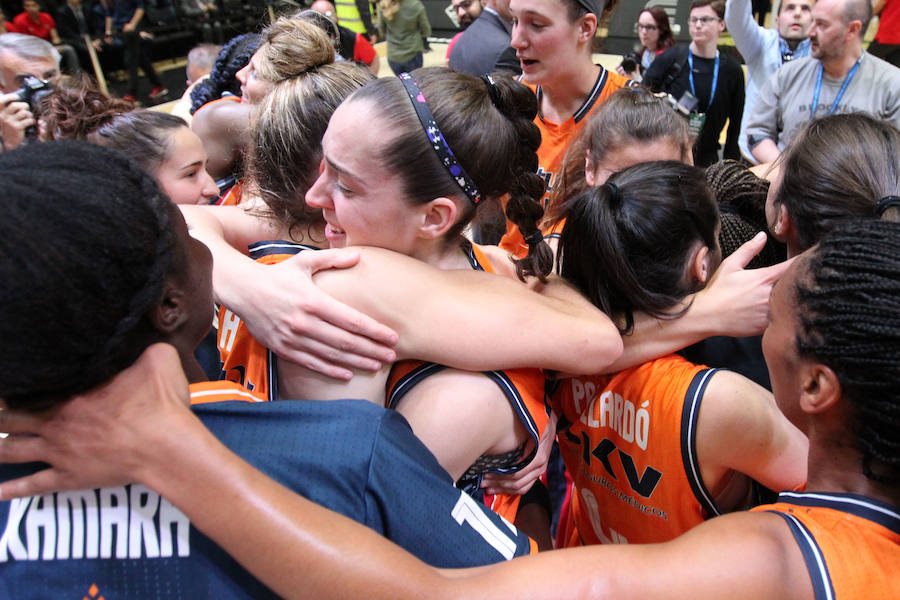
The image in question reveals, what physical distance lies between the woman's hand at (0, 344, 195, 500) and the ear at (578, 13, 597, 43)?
227cm

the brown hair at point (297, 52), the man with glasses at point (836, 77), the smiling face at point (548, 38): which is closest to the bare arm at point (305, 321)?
the brown hair at point (297, 52)

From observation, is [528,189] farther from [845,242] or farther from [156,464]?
[156,464]

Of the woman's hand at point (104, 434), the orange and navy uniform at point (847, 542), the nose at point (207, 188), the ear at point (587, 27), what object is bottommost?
the nose at point (207, 188)

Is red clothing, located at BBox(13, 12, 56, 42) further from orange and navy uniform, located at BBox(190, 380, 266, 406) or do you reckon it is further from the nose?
orange and navy uniform, located at BBox(190, 380, 266, 406)

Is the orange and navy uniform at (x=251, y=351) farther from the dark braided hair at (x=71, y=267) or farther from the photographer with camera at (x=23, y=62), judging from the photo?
the photographer with camera at (x=23, y=62)

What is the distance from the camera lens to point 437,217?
126cm

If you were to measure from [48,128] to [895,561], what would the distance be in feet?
7.77

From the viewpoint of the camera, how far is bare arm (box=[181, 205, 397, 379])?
1070 mm

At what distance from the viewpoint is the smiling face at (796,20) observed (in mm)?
4270

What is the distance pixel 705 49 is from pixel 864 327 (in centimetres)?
393

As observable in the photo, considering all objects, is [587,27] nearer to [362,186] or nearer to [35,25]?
[362,186]

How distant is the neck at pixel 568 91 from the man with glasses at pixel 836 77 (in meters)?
1.30

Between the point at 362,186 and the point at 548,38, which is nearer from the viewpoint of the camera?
the point at 362,186

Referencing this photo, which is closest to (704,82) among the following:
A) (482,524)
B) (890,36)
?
(890,36)
